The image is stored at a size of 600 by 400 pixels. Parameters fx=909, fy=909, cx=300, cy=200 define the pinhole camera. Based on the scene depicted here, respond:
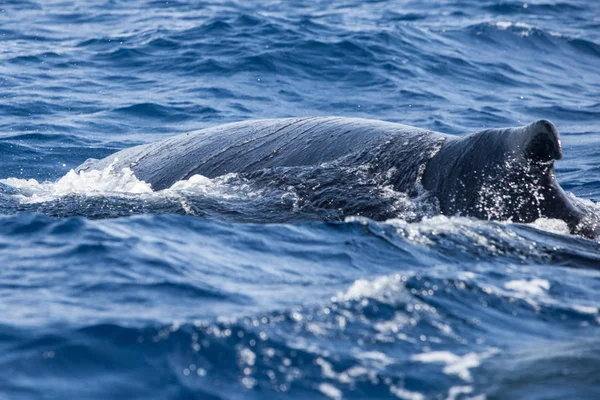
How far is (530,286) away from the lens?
662 centimetres

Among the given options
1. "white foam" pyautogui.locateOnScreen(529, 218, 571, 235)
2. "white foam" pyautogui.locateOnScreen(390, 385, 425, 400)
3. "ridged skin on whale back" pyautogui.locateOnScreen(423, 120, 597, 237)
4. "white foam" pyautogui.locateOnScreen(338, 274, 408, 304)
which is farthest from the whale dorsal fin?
"white foam" pyautogui.locateOnScreen(390, 385, 425, 400)

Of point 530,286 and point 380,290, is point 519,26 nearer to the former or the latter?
A: point 530,286

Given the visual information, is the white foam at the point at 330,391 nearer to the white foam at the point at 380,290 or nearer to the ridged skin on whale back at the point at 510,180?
the white foam at the point at 380,290

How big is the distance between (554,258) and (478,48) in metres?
18.4

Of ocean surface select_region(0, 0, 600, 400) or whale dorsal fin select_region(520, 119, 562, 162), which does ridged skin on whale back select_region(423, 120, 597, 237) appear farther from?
ocean surface select_region(0, 0, 600, 400)

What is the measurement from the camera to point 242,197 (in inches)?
354

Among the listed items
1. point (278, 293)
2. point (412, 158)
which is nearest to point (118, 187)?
point (412, 158)

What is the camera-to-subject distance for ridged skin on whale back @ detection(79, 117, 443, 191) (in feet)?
28.5

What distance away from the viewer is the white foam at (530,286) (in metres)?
6.55

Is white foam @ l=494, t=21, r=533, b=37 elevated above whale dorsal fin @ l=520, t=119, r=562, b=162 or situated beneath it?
situated beneath

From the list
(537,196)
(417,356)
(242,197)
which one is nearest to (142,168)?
(242,197)

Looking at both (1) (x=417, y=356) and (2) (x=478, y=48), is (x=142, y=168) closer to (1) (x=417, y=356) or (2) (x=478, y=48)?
(1) (x=417, y=356)

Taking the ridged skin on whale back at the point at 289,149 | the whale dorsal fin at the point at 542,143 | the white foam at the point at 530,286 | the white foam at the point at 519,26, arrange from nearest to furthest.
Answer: the white foam at the point at 530,286, the whale dorsal fin at the point at 542,143, the ridged skin on whale back at the point at 289,149, the white foam at the point at 519,26

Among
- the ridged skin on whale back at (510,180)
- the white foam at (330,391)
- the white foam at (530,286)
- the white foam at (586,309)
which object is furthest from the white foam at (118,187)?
the white foam at (330,391)
